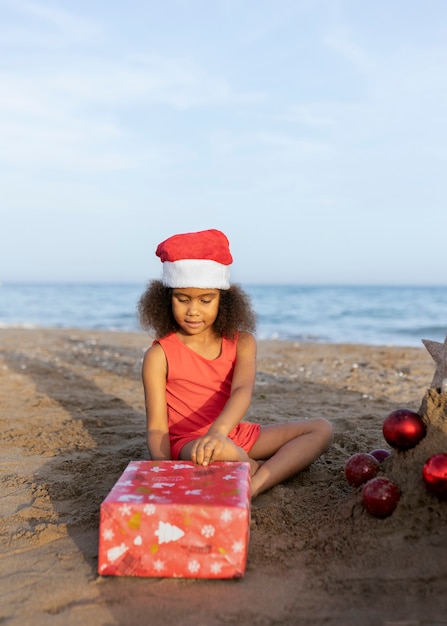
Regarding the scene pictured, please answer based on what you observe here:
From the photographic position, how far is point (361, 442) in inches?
175

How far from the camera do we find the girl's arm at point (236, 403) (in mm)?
3109

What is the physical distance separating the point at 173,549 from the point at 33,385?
478 centimetres

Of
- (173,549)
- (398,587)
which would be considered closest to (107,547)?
(173,549)

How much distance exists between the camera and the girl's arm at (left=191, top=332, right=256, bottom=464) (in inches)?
122

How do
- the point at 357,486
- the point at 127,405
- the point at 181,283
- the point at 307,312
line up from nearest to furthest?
1. the point at 357,486
2. the point at 181,283
3. the point at 127,405
4. the point at 307,312

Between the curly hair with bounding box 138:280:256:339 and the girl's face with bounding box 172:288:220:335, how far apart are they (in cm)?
18

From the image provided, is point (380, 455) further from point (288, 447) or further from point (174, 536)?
point (174, 536)

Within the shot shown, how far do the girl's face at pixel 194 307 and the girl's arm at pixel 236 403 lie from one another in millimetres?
313

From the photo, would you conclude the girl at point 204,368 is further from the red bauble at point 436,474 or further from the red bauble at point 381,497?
the red bauble at point 436,474

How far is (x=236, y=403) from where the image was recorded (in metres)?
3.59

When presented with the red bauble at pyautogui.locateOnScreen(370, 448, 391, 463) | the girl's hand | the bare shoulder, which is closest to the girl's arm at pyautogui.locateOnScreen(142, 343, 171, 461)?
the bare shoulder

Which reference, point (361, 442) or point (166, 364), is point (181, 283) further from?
point (361, 442)

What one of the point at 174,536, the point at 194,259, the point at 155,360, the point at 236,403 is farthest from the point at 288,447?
the point at 174,536

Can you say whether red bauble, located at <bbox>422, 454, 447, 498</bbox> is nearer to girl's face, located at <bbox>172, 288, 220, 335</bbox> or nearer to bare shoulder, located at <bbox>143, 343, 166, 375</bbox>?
girl's face, located at <bbox>172, 288, 220, 335</bbox>
